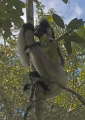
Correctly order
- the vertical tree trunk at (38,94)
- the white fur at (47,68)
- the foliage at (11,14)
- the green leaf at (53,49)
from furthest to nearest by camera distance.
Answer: the white fur at (47,68), the foliage at (11,14), the vertical tree trunk at (38,94), the green leaf at (53,49)

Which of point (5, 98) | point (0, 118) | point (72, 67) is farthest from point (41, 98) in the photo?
point (0, 118)

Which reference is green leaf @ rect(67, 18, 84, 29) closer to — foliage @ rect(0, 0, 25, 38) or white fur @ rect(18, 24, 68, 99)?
foliage @ rect(0, 0, 25, 38)

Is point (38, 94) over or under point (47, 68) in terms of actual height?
under

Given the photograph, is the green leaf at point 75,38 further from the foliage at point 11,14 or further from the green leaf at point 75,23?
the foliage at point 11,14

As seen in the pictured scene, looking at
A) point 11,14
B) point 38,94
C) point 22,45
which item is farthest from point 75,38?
point 22,45

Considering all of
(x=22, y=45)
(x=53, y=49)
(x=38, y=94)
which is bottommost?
(x=38, y=94)

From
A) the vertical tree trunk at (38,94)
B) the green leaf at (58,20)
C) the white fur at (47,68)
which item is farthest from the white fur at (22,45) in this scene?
the green leaf at (58,20)

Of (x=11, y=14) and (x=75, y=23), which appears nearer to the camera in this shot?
(x=75, y=23)

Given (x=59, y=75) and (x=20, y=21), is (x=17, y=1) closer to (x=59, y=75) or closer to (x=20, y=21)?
(x=20, y=21)

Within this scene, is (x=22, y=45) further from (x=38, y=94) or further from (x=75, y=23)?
(x=75, y=23)

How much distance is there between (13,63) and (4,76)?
723 mm

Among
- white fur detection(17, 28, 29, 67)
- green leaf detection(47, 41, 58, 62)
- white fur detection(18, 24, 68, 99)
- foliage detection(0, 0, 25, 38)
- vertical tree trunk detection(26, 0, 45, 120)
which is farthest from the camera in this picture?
white fur detection(17, 28, 29, 67)

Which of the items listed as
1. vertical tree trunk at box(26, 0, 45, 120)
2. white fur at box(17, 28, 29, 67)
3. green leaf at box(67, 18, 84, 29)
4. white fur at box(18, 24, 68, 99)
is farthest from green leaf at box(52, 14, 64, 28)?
white fur at box(17, 28, 29, 67)

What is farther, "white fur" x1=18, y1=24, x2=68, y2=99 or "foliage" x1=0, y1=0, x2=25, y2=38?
"white fur" x1=18, y1=24, x2=68, y2=99
